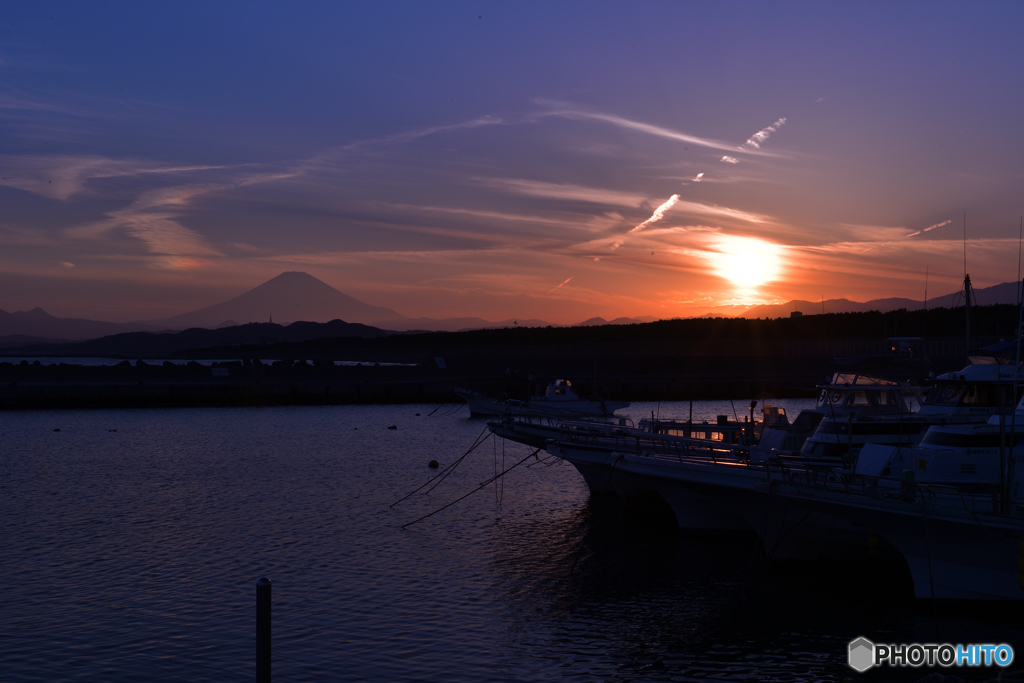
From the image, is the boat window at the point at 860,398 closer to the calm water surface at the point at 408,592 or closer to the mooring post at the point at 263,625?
the calm water surface at the point at 408,592

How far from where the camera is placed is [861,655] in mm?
15297

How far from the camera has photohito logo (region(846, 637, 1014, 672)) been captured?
588 inches

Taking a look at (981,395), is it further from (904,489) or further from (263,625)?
(263,625)

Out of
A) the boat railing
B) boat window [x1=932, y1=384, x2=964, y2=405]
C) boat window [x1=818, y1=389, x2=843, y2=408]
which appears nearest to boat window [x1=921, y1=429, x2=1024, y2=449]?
the boat railing

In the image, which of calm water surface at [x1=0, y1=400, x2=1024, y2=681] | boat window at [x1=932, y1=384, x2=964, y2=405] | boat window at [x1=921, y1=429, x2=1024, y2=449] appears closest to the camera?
calm water surface at [x1=0, y1=400, x2=1024, y2=681]

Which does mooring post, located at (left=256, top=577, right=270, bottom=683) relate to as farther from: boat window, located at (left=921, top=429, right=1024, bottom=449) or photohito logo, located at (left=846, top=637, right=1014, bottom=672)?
boat window, located at (left=921, top=429, right=1024, bottom=449)

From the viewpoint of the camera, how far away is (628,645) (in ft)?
53.2

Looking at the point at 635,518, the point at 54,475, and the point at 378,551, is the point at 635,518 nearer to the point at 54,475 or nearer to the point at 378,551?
the point at 378,551

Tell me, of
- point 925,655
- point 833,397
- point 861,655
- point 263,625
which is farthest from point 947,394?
point 263,625

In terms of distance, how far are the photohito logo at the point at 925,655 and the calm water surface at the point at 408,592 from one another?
0.36 metres

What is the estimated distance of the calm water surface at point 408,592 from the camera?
15500mm

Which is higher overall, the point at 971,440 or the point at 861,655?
the point at 971,440

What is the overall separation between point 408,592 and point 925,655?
10.9 m

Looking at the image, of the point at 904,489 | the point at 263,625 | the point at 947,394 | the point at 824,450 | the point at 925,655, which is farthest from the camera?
the point at 824,450
